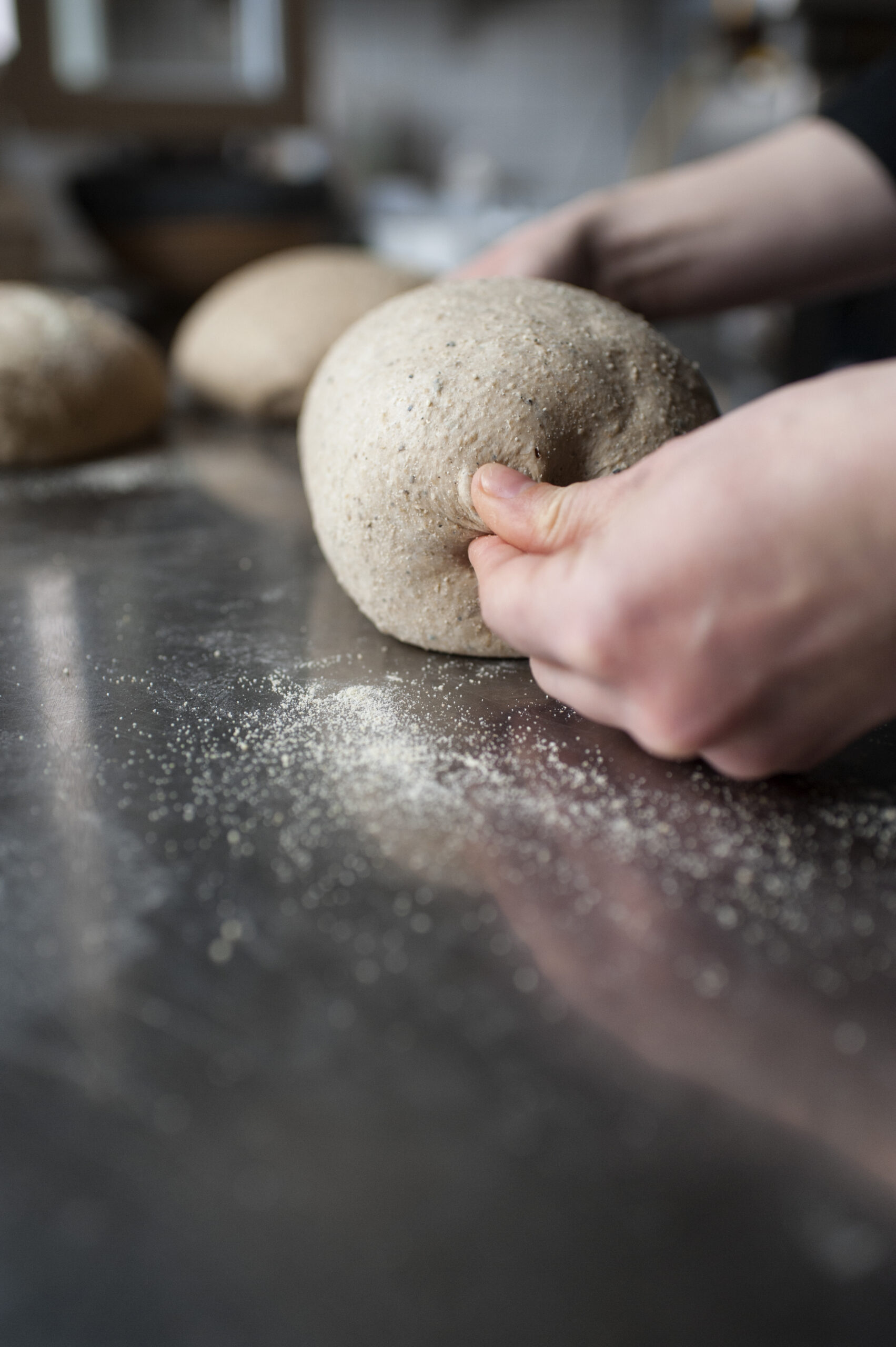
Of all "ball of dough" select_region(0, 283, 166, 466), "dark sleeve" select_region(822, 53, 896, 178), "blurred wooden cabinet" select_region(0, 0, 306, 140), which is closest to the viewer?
"dark sleeve" select_region(822, 53, 896, 178)

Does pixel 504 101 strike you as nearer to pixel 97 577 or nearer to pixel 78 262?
pixel 78 262

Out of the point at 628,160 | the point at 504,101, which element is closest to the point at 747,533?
the point at 628,160

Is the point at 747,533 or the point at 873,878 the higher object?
the point at 747,533

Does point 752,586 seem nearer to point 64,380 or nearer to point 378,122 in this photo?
point 64,380

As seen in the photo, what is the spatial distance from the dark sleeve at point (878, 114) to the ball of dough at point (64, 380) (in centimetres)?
97

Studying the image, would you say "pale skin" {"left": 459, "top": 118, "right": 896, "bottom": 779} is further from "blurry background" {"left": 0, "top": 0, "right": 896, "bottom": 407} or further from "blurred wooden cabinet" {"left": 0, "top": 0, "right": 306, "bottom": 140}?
"blurred wooden cabinet" {"left": 0, "top": 0, "right": 306, "bottom": 140}

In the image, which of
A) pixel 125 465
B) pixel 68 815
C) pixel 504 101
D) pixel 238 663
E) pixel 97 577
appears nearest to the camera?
pixel 68 815

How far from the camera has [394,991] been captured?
0.44 meters

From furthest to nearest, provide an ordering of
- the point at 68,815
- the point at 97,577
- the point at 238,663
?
1. the point at 97,577
2. the point at 238,663
3. the point at 68,815

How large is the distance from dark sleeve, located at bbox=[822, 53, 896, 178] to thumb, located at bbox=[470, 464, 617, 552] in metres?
0.82

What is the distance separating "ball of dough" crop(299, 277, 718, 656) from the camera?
0.72m

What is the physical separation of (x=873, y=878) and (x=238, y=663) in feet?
1.54

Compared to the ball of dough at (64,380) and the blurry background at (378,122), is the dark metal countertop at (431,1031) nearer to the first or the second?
the ball of dough at (64,380)

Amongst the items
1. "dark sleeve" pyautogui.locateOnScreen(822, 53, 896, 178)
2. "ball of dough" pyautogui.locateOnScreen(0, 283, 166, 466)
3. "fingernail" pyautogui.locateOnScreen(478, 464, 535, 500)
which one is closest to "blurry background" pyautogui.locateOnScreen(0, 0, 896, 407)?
"dark sleeve" pyautogui.locateOnScreen(822, 53, 896, 178)
